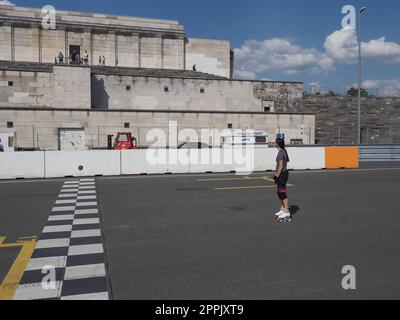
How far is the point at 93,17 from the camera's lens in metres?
48.3

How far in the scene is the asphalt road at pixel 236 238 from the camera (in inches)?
203

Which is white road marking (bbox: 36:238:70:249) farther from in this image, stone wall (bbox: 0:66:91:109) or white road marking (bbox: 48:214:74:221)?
stone wall (bbox: 0:66:91:109)

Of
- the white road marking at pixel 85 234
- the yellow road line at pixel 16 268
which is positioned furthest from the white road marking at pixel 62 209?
the yellow road line at pixel 16 268

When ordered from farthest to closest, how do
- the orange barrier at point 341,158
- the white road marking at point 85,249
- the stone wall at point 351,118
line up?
1. the stone wall at point 351,118
2. the orange barrier at point 341,158
3. the white road marking at point 85,249

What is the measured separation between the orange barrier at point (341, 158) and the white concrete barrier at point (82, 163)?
12394 mm

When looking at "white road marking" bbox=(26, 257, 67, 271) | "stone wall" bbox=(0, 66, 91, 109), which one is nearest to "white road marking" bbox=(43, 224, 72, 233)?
"white road marking" bbox=(26, 257, 67, 271)

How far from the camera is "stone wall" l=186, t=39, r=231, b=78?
52875 mm

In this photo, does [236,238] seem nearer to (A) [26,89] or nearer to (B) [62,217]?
(B) [62,217]

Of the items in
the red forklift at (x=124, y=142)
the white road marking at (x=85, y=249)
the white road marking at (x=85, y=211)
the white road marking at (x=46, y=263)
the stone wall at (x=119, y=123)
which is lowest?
the white road marking at (x=46, y=263)

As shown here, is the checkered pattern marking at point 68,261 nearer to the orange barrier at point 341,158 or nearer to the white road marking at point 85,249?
the white road marking at point 85,249

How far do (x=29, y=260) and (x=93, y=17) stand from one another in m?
47.9

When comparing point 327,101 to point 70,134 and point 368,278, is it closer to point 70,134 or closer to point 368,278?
point 70,134

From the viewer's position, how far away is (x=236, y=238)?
25.0 feet
